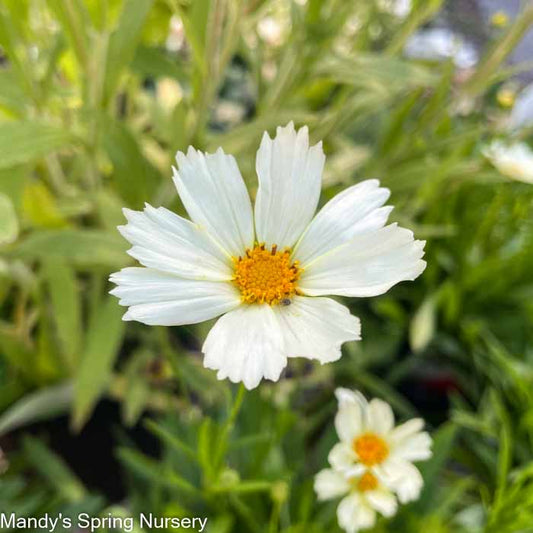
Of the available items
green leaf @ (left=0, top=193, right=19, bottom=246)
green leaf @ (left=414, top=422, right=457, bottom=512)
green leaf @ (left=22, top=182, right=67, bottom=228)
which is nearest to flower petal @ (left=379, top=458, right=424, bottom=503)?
green leaf @ (left=414, top=422, right=457, bottom=512)

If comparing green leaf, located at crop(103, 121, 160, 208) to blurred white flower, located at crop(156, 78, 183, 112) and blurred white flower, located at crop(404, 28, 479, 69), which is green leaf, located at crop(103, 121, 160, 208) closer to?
blurred white flower, located at crop(156, 78, 183, 112)

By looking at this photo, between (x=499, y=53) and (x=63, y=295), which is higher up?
(x=499, y=53)

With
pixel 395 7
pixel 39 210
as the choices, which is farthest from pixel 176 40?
pixel 39 210

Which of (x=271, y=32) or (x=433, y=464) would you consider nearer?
(x=433, y=464)

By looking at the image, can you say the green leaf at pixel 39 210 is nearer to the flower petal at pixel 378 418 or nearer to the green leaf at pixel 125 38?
the green leaf at pixel 125 38

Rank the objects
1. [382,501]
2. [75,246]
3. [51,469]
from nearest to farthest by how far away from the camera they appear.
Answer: [382,501], [75,246], [51,469]

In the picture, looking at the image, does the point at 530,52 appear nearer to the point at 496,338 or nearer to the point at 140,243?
the point at 496,338

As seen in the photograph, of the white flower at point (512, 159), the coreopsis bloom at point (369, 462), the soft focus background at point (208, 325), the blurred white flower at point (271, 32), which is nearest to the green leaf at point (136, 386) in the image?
the soft focus background at point (208, 325)

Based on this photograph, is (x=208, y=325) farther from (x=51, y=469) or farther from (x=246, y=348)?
(x=246, y=348)
